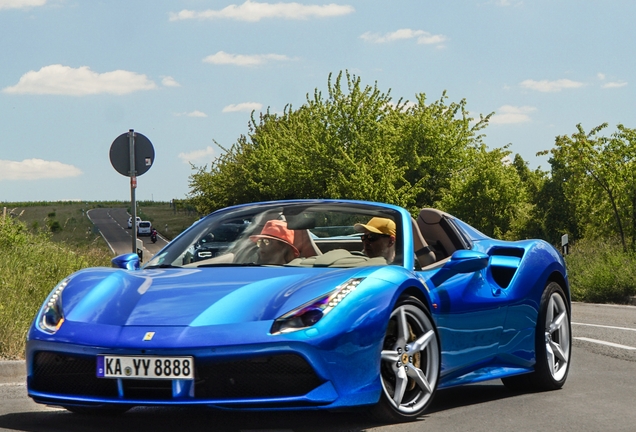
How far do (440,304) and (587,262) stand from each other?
22.2 metres

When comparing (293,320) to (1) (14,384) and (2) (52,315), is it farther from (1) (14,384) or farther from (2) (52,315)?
(1) (14,384)

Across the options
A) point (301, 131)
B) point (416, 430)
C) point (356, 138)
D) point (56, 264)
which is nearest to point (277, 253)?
point (416, 430)

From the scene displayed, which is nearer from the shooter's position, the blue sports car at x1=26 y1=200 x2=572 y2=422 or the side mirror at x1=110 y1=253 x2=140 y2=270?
the blue sports car at x1=26 y1=200 x2=572 y2=422

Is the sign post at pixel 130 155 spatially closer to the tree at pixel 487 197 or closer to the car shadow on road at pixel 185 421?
the car shadow on road at pixel 185 421

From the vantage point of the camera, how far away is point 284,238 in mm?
6266

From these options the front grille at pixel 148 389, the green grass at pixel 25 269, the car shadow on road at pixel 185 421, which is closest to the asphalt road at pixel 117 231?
the green grass at pixel 25 269

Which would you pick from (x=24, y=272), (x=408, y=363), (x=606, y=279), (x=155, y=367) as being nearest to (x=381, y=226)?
(x=408, y=363)

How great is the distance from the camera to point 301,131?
220ft

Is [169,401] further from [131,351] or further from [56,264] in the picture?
[56,264]

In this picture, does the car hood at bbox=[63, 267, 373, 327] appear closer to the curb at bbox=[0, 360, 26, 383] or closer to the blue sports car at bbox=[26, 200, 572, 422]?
the blue sports car at bbox=[26, 200, 572, 422]

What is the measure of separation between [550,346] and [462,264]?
1667 mm

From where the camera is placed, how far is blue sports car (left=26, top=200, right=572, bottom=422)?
484 centimetres

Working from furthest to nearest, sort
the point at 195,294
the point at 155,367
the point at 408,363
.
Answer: the point at 408,363 → the point at 195,294 → the point at 155,367

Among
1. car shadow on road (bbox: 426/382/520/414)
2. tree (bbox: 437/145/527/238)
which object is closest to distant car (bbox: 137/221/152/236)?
tree (bbox: 437/145/527/238)
